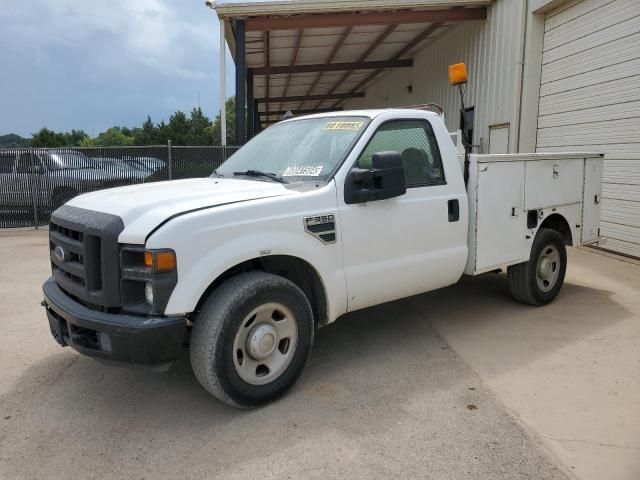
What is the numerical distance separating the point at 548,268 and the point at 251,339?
3.60 metres

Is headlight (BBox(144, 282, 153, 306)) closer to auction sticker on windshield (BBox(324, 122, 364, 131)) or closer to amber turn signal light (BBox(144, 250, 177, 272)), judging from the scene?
amber turn signal light (BBox(144, 250, 177, 272))

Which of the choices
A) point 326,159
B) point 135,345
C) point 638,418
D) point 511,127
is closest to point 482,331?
point 638,418

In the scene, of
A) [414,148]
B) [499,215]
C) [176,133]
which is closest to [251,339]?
[414,148]

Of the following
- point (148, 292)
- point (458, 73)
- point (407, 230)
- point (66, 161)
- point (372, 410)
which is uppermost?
point (458, 73)

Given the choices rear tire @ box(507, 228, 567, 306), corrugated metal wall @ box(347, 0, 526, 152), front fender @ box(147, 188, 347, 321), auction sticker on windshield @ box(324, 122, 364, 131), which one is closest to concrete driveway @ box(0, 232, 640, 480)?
rear tire @ box(507, 228, 567, 306)

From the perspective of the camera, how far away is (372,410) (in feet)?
10.9

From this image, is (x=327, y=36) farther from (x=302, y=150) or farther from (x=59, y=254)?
(x=59, y=254)

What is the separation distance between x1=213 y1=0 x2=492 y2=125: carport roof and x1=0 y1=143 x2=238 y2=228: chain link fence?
10.1ft

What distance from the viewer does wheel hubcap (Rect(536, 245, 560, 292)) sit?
5.33m

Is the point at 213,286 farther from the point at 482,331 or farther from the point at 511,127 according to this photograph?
the point at 511,127

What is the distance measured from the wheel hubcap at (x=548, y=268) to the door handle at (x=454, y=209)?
4.79ft

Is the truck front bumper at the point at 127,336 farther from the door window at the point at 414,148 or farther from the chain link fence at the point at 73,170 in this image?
the chain link fence at the point at 73,170

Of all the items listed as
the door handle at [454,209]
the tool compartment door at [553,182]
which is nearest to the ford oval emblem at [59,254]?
the door handle at [454,209]

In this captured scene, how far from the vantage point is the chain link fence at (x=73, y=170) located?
1167 centimetres
